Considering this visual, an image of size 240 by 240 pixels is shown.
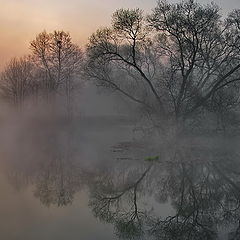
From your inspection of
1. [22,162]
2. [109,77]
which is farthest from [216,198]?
[109,77]

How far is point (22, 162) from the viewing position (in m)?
21.6

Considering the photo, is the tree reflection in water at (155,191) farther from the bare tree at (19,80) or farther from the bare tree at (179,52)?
the bare tree at (19,80)

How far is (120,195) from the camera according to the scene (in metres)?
14.6

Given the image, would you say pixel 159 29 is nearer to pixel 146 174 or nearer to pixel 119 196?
pixel 146 174

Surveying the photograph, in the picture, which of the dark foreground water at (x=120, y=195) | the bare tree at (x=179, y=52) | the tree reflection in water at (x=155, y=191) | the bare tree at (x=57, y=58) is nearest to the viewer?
the dark foreground water at (x=120, y=195)

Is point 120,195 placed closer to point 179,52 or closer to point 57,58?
point 179,52

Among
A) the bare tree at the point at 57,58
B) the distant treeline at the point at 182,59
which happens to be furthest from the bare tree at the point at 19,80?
Result: the distant treeline at the point at 182,59

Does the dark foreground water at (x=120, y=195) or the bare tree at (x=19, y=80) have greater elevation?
the bare tree at (x=19, y=80)

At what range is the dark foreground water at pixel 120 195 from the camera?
10.4 meters

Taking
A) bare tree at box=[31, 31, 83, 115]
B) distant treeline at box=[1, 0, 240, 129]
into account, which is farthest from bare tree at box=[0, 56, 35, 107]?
distant treeline at box=[1, 0, 240, 129]

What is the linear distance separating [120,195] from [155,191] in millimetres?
1495

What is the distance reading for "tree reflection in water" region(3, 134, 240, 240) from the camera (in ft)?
35.7

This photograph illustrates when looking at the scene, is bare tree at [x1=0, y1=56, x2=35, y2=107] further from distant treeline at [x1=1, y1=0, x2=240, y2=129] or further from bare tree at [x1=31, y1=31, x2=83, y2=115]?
distant treeline at [x1=1, y1=0, x2=240, y2=129]

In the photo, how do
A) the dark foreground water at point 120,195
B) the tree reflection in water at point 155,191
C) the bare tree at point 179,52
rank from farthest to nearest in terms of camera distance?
the bare tree at point 179,52
the tree reflection in water at point 155,191
the dark foreground water at point 120,195
